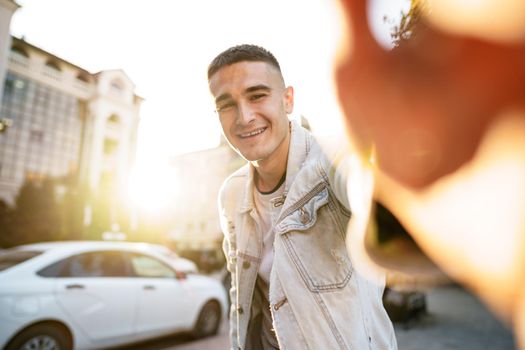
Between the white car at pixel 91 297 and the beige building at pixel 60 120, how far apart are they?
20871mm

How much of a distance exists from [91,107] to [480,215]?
119 feet

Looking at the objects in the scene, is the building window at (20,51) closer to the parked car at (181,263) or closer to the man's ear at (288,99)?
the parked car at (181,263)

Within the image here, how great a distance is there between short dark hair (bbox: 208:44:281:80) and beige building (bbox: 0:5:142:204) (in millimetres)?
23506

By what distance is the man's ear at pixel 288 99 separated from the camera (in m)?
2.17

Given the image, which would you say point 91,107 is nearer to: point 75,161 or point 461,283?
point 75,161

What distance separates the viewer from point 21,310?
3939 mm

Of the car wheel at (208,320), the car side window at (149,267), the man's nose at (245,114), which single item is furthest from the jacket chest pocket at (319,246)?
the car wheel at (208,320)

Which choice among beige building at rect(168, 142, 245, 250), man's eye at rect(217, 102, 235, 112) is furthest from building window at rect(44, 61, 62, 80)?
man's eye at rect(217, 102, 235, 112)

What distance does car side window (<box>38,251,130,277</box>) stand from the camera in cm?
447

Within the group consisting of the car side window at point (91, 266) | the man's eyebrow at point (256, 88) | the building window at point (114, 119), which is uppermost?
the building window at point (114, 119)

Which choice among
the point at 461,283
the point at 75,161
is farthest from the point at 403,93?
the point at 75,161

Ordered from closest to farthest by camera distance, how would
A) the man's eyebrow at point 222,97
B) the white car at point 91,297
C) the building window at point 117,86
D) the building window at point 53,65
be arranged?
the man's eyebrow at point 222,97 < the white car at point 91,297 < the building window at point 53,65 < the building window at point 117,86

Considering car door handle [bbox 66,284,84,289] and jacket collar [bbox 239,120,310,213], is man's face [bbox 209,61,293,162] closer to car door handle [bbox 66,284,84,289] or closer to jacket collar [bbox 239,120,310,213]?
jacket collar [bbox 239,120,310,213]

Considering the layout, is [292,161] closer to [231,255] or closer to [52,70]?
[231,255]
